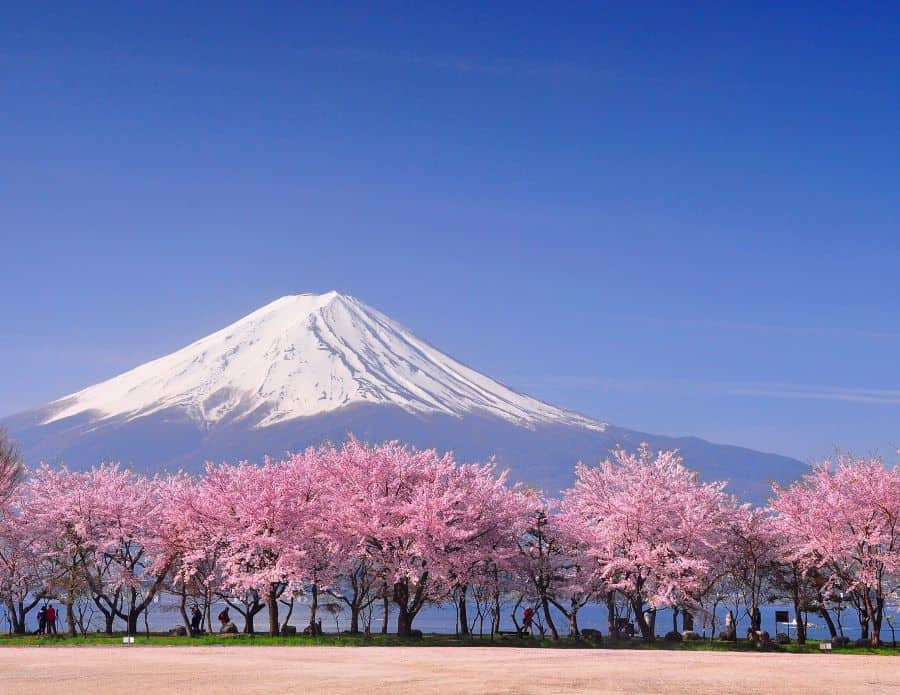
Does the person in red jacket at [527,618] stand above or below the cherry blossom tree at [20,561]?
below

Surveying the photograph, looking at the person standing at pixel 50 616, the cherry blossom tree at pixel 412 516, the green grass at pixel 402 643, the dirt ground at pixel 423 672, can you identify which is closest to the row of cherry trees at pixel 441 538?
the cherry blossom tree at pixel 412 516

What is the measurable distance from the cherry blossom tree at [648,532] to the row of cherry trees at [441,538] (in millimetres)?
96

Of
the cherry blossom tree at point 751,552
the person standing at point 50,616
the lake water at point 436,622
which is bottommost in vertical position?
the lake water at point 436,622

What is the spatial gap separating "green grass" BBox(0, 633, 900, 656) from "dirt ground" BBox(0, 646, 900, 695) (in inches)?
196

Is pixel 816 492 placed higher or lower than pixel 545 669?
higher

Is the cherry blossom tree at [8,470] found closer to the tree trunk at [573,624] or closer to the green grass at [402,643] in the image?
the green grass at [402,643]

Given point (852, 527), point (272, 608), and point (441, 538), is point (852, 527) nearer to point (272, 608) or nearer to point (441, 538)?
point (441, 538)

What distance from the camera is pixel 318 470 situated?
49000mm

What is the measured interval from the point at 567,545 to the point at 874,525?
13.0m

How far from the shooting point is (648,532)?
47625 mm

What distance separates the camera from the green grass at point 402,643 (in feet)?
134

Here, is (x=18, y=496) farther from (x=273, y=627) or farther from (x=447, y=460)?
(x=447, y=460)

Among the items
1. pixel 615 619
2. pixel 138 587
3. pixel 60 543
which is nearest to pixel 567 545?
pixel 615 619

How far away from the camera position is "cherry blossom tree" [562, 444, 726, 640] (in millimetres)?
46500
